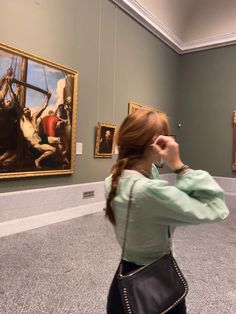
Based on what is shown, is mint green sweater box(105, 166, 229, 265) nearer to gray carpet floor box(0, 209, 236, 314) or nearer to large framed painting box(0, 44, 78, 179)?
gray carpet floor box(0, 209, 236, 314)

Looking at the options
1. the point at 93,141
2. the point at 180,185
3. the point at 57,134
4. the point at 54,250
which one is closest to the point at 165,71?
the point at 93,141

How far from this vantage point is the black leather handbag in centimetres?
104

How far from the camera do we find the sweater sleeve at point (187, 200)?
0.99m

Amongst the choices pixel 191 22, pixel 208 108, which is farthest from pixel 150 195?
pixel 191 22

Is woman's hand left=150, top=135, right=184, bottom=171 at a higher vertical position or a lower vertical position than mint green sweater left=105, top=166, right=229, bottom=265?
higher

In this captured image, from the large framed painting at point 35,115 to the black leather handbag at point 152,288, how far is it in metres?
2.60

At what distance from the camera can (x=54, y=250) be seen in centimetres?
286

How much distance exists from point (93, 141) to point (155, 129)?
3555 mm

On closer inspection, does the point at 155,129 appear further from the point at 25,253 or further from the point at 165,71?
the point at 165,71

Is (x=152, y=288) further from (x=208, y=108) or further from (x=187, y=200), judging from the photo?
(x=208, y=108)

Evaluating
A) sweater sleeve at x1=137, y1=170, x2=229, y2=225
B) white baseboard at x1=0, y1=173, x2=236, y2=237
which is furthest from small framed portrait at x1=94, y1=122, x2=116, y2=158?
sweater sleeve at x1=137, y1=170, x2=229, y2=225

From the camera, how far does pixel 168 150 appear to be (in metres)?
1.07

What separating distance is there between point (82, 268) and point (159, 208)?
1729 mm

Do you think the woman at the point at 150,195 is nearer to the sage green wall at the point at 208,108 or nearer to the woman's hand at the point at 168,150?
→ the woman's hand at the point at 168,150
